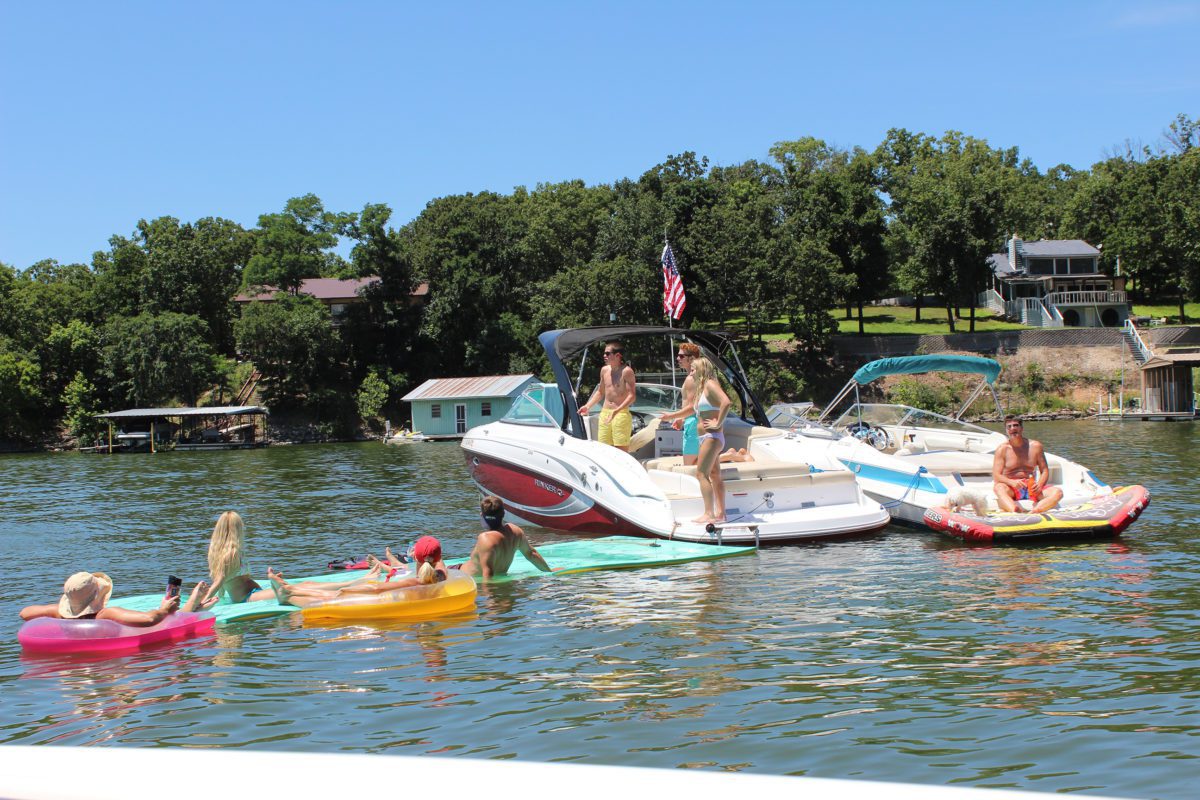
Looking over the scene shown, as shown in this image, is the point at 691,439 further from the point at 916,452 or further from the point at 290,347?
the point at 290,347

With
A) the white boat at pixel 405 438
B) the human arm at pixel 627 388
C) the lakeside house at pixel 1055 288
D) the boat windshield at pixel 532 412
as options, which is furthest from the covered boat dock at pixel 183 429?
the lakeside house at pixel 1055 288

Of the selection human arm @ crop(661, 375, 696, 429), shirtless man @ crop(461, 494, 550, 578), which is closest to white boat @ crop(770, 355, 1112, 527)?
human arm @ crop(661, 375, 696, 429)

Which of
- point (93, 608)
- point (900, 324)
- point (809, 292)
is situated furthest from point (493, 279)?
point (93, 608)

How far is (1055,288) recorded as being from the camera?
7531 centimetres

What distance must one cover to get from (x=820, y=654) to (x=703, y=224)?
54.5 metres

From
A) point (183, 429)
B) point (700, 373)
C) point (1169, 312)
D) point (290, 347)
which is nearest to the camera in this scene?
point (700, 373)

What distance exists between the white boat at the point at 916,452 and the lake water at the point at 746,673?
0.77 metres

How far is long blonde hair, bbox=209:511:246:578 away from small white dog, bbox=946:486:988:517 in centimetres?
914

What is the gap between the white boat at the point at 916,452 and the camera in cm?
1488

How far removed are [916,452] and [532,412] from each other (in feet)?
20.5

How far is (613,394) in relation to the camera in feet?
51.4

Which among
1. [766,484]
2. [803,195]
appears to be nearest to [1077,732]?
[766,484]

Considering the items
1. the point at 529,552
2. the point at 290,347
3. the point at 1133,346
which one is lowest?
the point at 529,552

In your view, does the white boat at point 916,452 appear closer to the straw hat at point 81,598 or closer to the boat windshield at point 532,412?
the boat windshield at point 532,412
